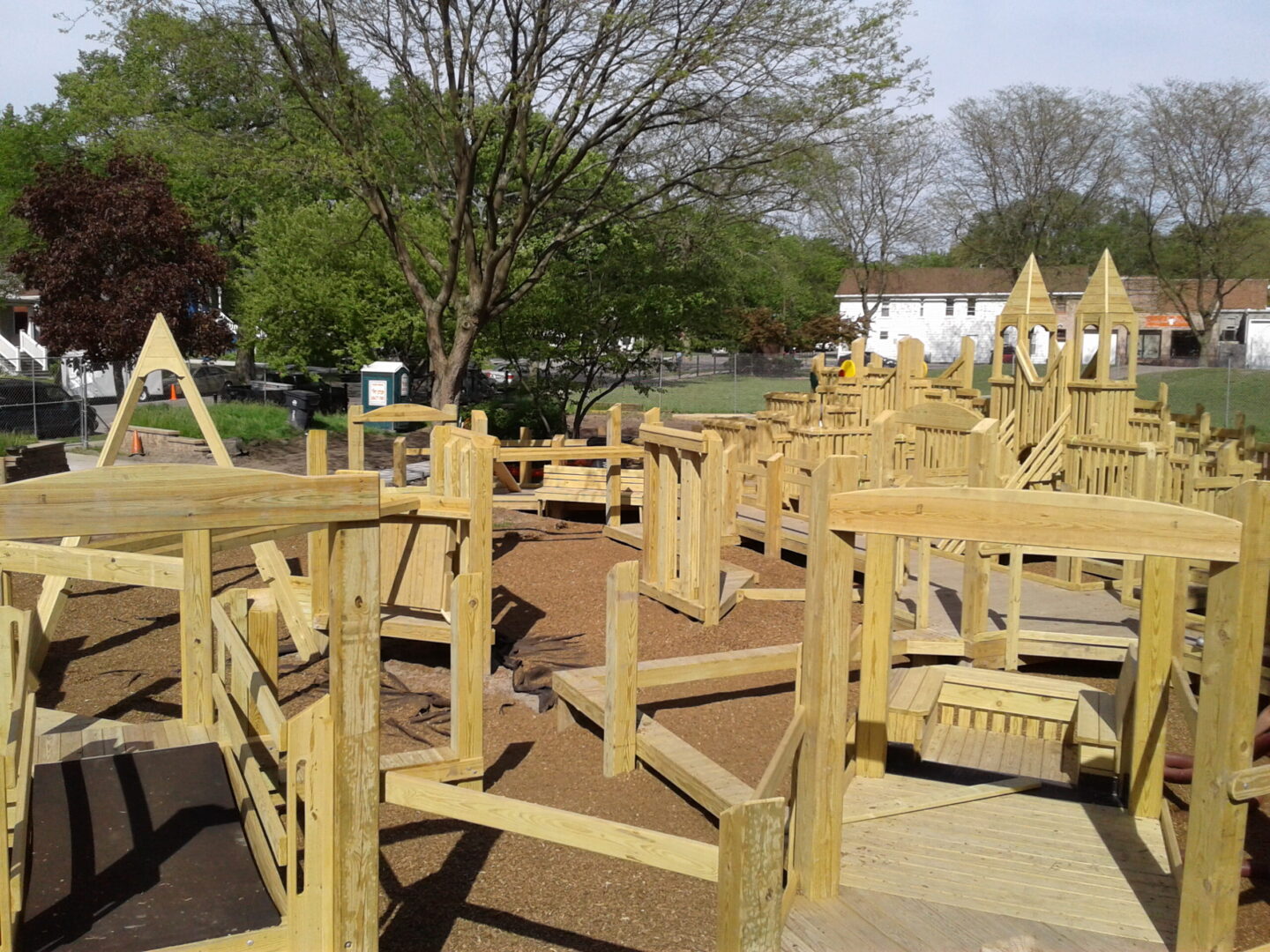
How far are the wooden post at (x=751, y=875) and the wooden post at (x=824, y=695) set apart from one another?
3.45 feet

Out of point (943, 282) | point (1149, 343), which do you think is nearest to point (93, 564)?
point (943, 282)

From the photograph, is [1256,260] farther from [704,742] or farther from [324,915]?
[324,915]

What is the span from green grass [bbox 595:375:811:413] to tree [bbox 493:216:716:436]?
12.9 meters

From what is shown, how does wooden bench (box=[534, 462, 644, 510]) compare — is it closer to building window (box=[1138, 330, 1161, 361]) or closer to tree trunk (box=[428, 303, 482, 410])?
tree trunk (box=[428, 303, 482, 410])

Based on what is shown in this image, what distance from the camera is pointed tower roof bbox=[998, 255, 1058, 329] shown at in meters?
17.8

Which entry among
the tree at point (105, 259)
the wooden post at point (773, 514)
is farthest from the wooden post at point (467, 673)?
the tree at point (105, 259)

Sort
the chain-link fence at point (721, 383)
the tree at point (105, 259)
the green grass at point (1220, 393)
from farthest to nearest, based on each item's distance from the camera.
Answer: the chain-link fence at point (721, 383) < the green grass at point (1220, 393) < the tree at point (105, 259)

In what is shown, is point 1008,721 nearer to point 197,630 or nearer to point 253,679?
point 253,679

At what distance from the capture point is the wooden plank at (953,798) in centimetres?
538

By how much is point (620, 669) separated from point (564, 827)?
2506 millimetres

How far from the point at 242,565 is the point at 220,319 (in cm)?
1777

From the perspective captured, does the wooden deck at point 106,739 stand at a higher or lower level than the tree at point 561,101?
lower

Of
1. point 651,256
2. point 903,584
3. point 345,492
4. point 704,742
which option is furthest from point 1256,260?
point 345,492

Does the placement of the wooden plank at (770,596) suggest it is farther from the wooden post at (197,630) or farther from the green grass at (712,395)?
the green grass at (712,395)
